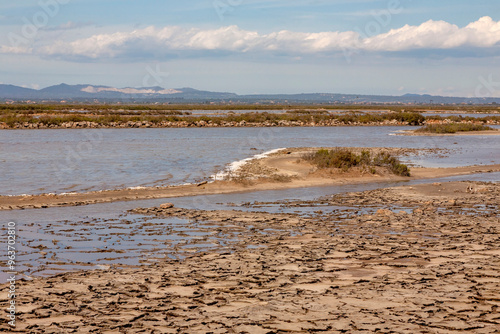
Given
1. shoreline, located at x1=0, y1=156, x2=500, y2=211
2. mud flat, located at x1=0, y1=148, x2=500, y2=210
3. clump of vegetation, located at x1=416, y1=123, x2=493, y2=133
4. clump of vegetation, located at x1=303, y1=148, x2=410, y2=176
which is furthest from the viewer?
clump of vegetation, located at x1=416, y1=123, x2=493, y2=133

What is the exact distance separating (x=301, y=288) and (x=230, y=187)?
36.2ft

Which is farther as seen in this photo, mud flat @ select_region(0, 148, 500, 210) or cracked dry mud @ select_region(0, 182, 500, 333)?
mud flat @ select_region(0, 148, 500, 210)

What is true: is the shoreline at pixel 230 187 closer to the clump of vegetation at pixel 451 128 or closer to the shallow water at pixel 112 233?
the shallow water at pixel 112 233

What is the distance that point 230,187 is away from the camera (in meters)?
18.2

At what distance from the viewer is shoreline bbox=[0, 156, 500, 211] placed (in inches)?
599

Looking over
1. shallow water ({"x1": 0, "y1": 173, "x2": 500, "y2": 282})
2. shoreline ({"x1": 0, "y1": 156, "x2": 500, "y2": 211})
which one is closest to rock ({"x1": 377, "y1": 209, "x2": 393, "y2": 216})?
shallow water ({"x1": 0, "y1": 173, "x2": 500, "y2": 282})

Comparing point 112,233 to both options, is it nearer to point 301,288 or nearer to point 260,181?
point 301,288

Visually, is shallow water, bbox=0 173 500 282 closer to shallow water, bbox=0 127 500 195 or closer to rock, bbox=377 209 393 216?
rock, bbox=377 209 393 216

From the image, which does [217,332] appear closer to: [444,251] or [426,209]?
[444,251]

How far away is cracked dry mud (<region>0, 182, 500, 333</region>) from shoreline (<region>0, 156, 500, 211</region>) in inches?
237

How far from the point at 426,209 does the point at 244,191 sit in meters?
6.13

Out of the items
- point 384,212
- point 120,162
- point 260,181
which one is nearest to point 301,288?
point 384,212

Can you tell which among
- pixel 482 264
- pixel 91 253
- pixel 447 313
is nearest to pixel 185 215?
pixel 91 253

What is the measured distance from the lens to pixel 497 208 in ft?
45.7
